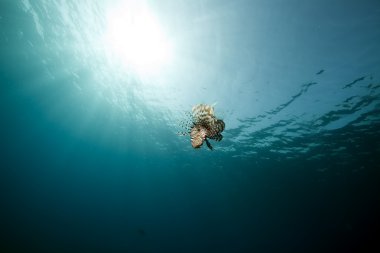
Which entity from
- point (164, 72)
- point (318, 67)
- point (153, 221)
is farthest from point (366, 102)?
point (153, 221)

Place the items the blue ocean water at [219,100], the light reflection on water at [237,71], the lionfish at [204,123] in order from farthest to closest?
the blue ocean water at [219,100] → the light reflection on water at [237,71] → the lionfish at [204,123]

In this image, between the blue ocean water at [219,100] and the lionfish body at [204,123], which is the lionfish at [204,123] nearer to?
the lionfish body at [204,123]

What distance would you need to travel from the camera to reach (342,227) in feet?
170

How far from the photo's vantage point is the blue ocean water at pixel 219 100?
12.9 m

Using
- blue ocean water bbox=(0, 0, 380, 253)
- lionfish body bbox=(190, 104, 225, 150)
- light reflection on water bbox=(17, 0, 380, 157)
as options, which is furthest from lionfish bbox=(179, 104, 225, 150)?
light reflection on water bbox=(17, 0, 380, 157)

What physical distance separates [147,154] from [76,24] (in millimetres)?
22811

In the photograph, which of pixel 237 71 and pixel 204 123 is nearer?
pixel 204 123

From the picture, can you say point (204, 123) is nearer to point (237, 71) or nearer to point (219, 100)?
point (237, 71)

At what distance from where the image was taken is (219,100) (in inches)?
713

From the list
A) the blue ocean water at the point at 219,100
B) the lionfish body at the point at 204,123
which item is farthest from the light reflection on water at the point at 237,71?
the lionfish body at the point at 204,123

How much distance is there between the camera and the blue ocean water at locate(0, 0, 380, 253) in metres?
12.9

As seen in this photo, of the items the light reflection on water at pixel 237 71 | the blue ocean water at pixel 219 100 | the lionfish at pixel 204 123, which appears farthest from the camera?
the blue ocean water at pixel 219 100

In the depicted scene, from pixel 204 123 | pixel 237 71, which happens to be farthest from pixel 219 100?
pixel 204 123

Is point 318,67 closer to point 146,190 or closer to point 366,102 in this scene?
point 366,102
